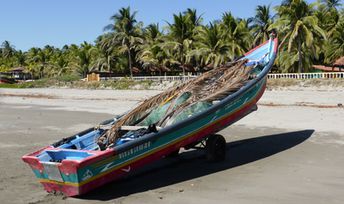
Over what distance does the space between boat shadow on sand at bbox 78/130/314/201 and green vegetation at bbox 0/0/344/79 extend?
25.6 metres

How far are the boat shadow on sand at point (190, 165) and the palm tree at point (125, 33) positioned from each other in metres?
41.0

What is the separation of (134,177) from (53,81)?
43.8m

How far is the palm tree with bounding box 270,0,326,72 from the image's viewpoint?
3466 centimetres

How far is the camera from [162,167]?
26.9ft

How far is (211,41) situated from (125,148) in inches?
1464

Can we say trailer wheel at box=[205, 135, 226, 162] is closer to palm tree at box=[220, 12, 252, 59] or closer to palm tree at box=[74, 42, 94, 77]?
palm tree at box=[220, 12, 252, 59]

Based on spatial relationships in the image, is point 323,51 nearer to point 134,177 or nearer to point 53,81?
point 53,81

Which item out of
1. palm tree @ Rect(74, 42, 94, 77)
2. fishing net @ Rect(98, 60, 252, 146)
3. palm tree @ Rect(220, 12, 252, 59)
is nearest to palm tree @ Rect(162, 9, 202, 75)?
palm tree @ Rect(220, 12, 252, 59)

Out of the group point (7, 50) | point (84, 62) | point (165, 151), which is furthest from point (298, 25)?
point (7, 50)

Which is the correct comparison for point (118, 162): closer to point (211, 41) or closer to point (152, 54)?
point (211, 41)

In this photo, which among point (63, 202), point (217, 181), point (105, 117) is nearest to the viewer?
point (63, 202)

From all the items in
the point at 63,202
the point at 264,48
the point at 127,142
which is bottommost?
the point at 63,202

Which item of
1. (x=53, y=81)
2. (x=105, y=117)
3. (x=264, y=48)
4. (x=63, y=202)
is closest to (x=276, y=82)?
(x=105, y=117)

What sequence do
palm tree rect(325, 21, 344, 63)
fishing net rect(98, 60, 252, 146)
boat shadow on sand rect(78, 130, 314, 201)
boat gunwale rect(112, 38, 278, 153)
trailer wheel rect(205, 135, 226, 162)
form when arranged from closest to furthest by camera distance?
boat gunwale rect(112, 38, 278, 153) < boat shadow on sand rect(78, 130, 314, 201) < fishing net rect(98, 60, 252, 146) < trailer wheel rect(205, 135, 226, 162) < palm tree rect(325, 21, 344, 63)
